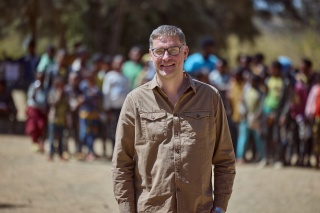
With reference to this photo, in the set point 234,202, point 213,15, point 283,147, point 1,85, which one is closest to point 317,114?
point 283,147

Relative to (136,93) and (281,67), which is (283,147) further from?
(136,93)

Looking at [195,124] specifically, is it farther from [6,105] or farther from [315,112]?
[6,105]

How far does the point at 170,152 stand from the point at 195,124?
0.21 metres

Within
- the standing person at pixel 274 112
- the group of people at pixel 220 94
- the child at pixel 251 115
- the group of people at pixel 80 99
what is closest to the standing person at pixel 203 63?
the group of people at pixel 220 94

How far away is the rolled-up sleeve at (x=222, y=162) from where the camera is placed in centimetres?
453

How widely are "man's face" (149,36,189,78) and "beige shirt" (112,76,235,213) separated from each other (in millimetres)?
105

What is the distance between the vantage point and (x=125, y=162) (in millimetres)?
4543

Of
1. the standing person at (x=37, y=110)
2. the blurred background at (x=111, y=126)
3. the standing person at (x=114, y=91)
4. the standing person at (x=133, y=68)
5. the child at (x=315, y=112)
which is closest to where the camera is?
the blurred background at (x=111, y=126)

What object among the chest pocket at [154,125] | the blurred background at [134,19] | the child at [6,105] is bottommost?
the child at [6,105]

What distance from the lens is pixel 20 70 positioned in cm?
1919

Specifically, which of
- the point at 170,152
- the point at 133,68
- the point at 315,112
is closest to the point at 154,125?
the point at 170,152

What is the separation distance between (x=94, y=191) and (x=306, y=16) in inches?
706

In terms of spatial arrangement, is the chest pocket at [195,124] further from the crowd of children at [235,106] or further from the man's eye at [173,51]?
A: the crowd of children at [235,106]

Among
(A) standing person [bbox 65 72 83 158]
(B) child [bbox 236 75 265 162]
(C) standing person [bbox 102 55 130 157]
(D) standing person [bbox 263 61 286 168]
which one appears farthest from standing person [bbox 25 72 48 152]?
(D) standing person [bbox 263 61 286 168]
